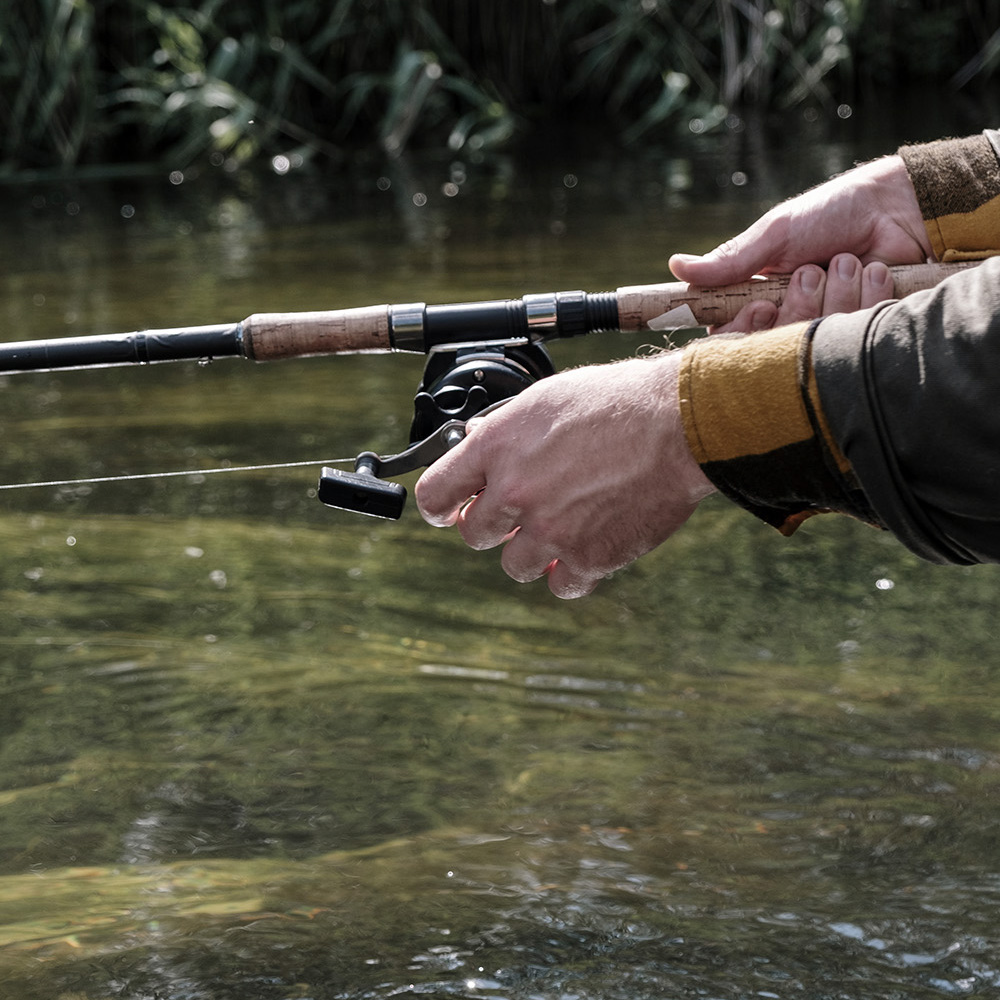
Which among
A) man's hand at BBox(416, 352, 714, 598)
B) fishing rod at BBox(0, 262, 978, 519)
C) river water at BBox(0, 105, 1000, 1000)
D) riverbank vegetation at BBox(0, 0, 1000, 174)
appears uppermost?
riverbank vegetation at BBox(0, 0, 1000, 174)

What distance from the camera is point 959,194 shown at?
6.45 feet

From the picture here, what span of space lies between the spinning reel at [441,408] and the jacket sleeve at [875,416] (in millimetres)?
347

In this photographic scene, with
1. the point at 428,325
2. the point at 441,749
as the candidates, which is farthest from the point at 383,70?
the point at 428,325

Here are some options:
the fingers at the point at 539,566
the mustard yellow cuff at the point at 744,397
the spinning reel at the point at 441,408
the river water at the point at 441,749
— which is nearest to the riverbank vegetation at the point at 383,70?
the river water at the point at 441,749

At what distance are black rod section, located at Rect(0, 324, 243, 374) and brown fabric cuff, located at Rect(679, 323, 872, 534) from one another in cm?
69

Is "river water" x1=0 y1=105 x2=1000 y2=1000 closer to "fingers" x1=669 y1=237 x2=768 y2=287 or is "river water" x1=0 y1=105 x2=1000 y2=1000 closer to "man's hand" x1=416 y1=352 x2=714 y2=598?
"man's hand" x1=416 y1=352 x2=714 y2=598

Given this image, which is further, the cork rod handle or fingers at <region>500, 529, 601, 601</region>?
the cork rod handle

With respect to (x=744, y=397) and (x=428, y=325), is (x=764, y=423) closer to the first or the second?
(x=744, y=397)

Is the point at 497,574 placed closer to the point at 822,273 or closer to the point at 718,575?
the point at 718,575

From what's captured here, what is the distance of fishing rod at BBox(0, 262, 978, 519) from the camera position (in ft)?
5.80

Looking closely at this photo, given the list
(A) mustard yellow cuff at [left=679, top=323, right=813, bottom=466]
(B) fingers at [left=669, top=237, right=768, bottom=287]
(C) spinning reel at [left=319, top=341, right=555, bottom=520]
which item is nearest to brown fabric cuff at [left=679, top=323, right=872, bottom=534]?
(A) mustard yellow cuff at [left=679, top=323, right=813, bottom=466]

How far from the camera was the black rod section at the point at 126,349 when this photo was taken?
6.25 ft

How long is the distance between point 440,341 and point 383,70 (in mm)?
6694

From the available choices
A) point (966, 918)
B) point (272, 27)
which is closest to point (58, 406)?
point (966, 918)
